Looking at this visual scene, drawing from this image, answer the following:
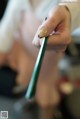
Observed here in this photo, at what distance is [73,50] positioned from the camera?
2.74ft

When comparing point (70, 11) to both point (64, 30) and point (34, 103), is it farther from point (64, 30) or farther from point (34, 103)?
point (34, 103)

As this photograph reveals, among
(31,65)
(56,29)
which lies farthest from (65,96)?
(56,29)

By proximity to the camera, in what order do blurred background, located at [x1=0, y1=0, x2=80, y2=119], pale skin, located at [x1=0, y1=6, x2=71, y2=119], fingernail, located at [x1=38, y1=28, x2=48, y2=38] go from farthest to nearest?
blurred background, located at [x1=0, y1=0, x2=80, y2=119] → pale skin, located at [x1=0, y1=6, x2=71, y2=119] → fingernail, located at [x1=38, y1=28, x2=48, y2=38]

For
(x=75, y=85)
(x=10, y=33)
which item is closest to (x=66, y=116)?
(x=75, y=85)

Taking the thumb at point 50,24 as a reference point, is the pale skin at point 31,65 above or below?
below

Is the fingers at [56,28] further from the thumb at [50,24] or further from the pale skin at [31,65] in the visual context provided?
the pale skin at [31,65]

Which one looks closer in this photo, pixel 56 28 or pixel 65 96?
pixel 56 28

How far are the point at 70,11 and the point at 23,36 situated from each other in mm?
321

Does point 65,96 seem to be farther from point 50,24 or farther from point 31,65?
point 50,24

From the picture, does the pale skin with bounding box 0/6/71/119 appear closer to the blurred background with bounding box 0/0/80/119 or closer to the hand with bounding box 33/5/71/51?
the blurred background with bounding box 0/0/80/119

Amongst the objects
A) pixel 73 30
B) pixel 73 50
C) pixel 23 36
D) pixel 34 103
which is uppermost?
pixel 73 30

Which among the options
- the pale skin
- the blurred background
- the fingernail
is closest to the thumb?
the fingernail

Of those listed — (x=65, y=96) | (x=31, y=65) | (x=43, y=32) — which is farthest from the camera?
(x=65, y=96)

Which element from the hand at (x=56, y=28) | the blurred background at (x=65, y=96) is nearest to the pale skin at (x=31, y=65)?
the blurred background at (x=65, y=96)
